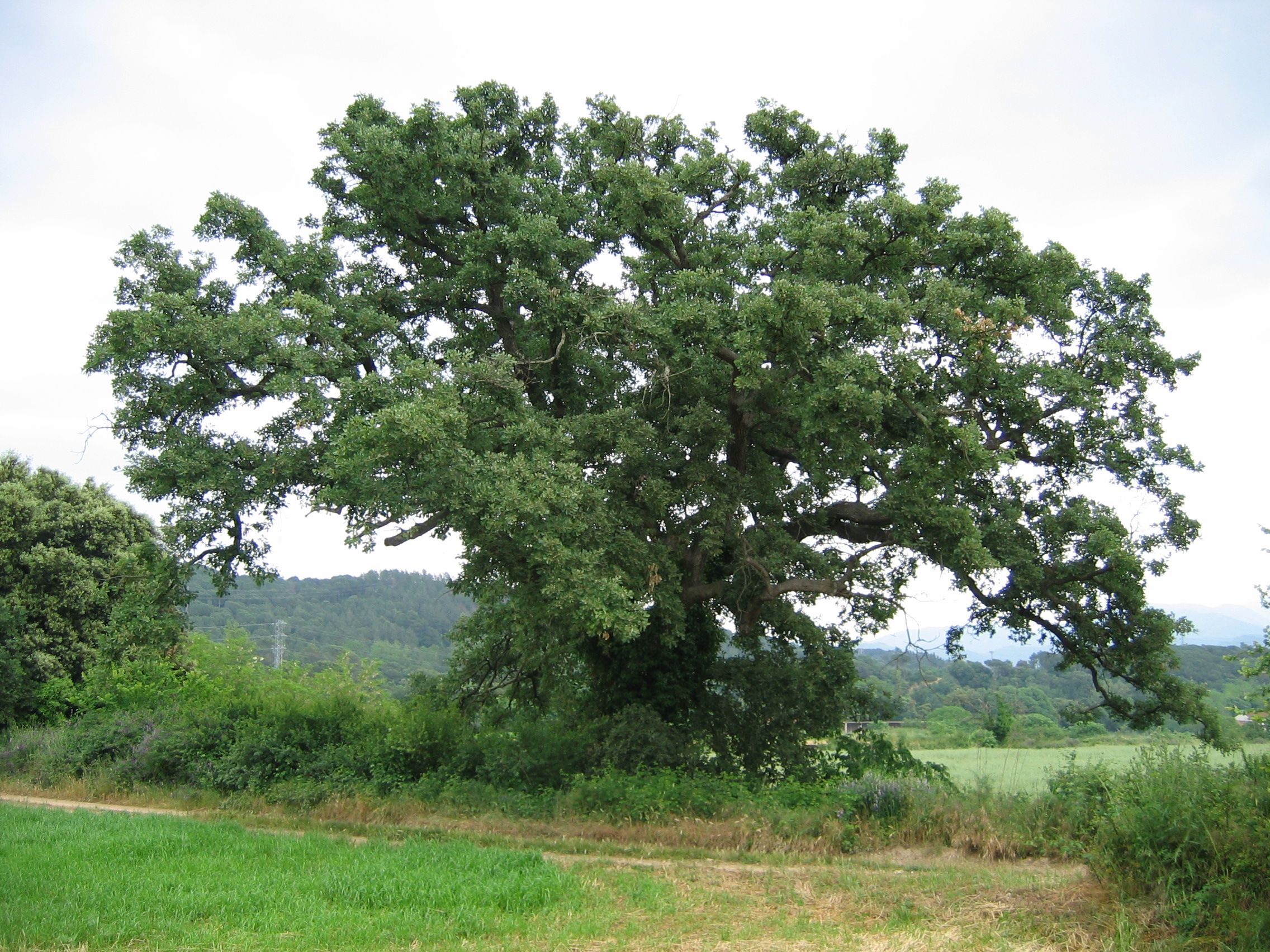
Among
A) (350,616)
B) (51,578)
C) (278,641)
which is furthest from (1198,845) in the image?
(350,616)

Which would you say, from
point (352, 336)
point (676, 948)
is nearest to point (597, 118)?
point (352, 336)

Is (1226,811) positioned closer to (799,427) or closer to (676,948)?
(676,948)

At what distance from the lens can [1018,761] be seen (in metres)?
13.9

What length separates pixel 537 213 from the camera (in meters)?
14.1

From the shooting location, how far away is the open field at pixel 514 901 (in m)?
6.55

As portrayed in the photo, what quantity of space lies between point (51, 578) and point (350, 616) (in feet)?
139

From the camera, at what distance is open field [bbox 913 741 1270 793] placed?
35.9ft

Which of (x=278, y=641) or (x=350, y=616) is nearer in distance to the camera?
(x=278, y=641)

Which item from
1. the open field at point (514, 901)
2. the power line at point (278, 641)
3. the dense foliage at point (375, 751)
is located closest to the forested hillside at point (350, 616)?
the power line at point (278, 641)

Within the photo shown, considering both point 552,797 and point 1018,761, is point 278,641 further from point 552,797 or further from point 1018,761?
point 1018,761

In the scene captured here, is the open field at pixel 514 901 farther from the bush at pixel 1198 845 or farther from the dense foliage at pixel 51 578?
the dense foliage at pixel 51 578

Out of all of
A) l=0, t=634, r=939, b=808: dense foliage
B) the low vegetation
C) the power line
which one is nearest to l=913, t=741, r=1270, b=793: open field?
the low vegetation

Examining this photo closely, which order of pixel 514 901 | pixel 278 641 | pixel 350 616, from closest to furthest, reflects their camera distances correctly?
pixel 514 901 < pixel 278 641 < pixel 350 616

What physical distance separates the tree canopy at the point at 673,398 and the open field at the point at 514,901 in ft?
11.0
